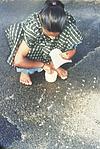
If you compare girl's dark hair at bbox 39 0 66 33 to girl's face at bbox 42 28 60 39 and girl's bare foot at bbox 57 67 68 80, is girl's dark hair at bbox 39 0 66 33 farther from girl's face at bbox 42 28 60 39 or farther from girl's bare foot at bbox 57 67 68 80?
girl's bare foot at bbox 57 67 68 80

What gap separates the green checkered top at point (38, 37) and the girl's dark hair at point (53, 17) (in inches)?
6.1

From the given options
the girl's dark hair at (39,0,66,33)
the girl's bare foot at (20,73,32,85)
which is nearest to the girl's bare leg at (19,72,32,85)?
the girl's bare foot at (20,73,32,85)

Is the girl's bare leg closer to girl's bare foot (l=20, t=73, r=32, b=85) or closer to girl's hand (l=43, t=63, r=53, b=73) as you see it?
girl's bare foot (l=20, t=73, r=32, b=85)

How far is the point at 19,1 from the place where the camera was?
14.4 feet

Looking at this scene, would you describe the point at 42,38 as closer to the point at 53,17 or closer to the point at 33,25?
the point at 33,25

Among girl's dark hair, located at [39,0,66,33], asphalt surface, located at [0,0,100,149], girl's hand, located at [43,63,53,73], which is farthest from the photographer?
girl's hand, located at [43,63,53,73]

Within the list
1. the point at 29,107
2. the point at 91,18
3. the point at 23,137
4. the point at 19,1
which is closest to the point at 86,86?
the point at 29,107

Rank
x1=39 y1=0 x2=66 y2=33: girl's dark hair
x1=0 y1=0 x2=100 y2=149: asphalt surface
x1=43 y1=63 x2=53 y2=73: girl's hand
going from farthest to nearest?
x1=43 y1=63 x2=53 y2=73: girl's hand → x1=0 y1=0 x2=100 y2=149: asphalt surface → x1=39 y1=0 x2=66 y2=33: girl's dark hair

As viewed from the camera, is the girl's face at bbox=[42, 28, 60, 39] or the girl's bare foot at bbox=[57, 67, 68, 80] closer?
the girl's face at bbox=[42, 28, 60, 39]

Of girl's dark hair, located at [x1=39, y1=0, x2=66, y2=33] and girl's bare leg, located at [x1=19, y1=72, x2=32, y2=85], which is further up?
girl's dark hair, located at [x1=39, y1=0, x2=66, y2=33]

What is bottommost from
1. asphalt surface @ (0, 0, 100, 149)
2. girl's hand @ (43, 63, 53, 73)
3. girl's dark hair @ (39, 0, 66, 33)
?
asphalt surface @ (0, 0, 100, 149)

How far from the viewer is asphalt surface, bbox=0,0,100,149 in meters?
3.08

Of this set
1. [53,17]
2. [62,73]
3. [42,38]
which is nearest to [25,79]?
[62,73]

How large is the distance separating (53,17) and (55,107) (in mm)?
801
